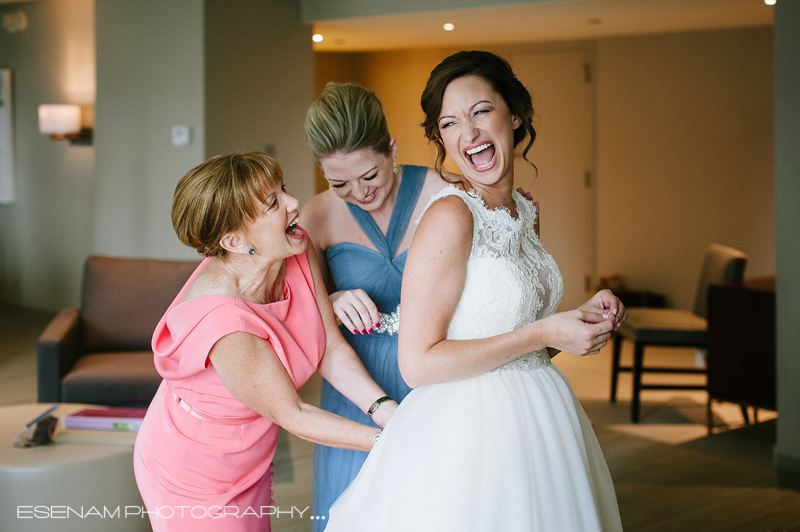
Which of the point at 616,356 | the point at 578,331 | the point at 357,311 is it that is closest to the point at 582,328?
the point at 578,331

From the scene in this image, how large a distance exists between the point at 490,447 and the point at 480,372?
145 mm

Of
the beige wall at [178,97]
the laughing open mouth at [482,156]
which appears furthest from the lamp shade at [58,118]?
the laughing open mouth at [482,156]

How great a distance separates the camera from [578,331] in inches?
52.3

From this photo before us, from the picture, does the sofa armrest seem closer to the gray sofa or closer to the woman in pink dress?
the gray sofa

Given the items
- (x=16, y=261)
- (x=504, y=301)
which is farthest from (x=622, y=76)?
(x=16, y=261)

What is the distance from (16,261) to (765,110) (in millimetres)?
8268

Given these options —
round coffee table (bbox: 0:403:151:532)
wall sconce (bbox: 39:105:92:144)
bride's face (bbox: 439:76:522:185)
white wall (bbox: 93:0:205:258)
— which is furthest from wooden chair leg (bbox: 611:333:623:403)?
wall sconce (bbox: 39:105:92:144)

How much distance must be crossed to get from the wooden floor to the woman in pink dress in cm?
144

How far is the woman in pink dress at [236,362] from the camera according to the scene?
154 centimetres

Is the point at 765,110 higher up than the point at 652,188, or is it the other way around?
the point at 765,110

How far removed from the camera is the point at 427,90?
1.54 meters

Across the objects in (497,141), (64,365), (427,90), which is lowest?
(64,365)

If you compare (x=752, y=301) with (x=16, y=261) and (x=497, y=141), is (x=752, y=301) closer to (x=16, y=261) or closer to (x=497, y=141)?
(x=497, y=141)

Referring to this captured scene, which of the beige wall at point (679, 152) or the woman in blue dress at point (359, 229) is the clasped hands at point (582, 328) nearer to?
the woman in blue dress at point (359, 229)
